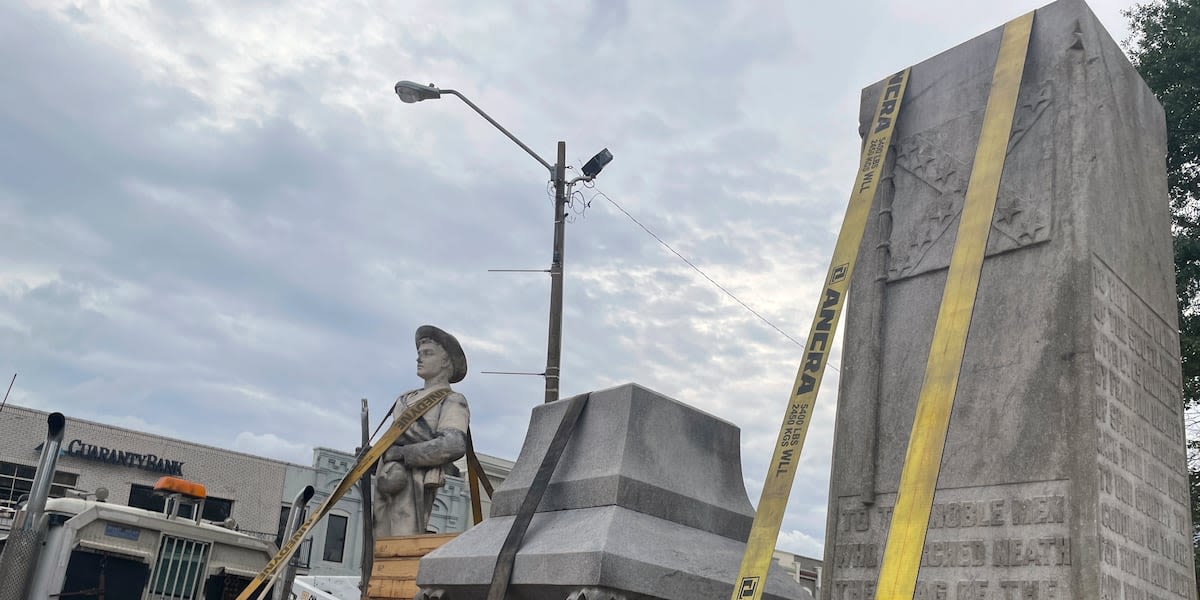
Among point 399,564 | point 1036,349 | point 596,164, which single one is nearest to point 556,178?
point 596,164

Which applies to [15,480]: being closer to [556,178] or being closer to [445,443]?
[556,178]

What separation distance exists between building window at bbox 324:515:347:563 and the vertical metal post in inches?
813

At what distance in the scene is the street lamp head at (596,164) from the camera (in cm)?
1281

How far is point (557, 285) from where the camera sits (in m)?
12.0

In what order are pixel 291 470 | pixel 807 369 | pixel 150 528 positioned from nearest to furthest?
pixel 807 369 → pixel 150 528 → pixel 291 470

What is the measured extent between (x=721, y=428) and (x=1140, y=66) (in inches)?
363

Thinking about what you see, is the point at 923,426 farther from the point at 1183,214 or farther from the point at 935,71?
the point at 1183,214

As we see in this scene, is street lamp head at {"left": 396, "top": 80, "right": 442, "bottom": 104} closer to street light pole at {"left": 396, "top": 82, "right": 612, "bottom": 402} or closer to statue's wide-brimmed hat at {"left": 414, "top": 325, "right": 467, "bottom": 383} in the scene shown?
street light pole at {"left": 396, "top": 82, "right": 612, "bottom": 402}

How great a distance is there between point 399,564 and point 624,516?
9.23ft

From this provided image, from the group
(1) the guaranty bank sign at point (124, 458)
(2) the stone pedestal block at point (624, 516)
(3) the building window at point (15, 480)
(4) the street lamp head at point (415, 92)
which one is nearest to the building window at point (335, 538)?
(1) the guaranty bank sign at point (124, 458)

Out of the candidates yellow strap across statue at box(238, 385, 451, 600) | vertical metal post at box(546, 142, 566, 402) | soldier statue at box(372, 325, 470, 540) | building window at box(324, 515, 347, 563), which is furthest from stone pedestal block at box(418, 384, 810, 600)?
building window at box(324, 515, 347, 563)

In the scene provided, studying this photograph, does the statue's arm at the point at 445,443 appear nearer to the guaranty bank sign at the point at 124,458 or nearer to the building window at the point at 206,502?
the building window at the point at 206,502

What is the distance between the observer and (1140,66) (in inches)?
496

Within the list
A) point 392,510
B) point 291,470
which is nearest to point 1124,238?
point 392,510
